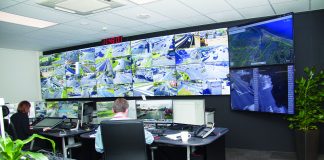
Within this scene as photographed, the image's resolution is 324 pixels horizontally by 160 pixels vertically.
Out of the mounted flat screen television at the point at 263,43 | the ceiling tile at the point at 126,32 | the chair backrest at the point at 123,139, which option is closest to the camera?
the chair backrest at the point at 123,139

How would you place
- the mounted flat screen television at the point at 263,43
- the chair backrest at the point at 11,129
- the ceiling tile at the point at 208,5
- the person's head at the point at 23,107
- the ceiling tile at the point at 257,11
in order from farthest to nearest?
1. the person's head at the point at 23,107
2. the ceiling tile at the point at 257,11
3. the chair backrest at the point at 11,129
4. the mounted flat screen television at the point at 263,43
5. the ceiling tile at the point at 208,5

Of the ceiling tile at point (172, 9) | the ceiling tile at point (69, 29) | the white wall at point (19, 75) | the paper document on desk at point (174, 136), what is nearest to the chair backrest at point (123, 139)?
the paper document on desk at point (174, 136)

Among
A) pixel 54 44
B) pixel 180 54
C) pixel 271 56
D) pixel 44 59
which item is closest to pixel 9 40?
pixel 54 44

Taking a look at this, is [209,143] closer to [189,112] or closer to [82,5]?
[189,112]

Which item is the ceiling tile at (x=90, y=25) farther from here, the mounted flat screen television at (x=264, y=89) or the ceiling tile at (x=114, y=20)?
the mounted flat screen television at (x=264, y=89)

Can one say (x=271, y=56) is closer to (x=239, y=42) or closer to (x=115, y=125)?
(x=239, y=42)

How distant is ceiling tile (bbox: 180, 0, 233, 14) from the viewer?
3.32m

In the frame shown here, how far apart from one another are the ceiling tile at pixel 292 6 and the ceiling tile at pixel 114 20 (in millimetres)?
2201

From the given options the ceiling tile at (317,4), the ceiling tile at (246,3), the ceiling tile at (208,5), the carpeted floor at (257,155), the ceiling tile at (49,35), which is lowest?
the carpeted floor at (257,155)

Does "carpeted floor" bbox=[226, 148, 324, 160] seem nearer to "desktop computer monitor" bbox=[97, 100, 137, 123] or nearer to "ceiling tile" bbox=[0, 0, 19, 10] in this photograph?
"desktop computer monitor" bbox=[97, 100, 137, 123]

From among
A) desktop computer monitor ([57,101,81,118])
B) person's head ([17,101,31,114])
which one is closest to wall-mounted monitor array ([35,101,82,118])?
desktop computer monitor ([57,101,81,118])

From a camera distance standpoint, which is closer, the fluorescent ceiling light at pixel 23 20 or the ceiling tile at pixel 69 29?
the fluorescent ceiling light at pixel 23 20

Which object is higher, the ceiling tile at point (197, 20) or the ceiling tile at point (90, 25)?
the ceiling tile at point (197, 20)

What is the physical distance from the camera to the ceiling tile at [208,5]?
3.32 m
